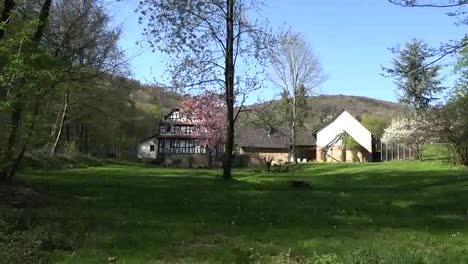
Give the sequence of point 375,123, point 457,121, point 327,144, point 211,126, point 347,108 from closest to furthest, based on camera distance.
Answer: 1. point 457,121
2. point 211,126
3. point 327,144
4. point 375,123
5. point 347,108

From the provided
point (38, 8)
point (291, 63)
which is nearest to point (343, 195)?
point (38, 8)

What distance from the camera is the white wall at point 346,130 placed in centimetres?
8225

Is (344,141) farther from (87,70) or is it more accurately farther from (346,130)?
(87,70)

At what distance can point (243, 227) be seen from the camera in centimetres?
1159

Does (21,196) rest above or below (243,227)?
above

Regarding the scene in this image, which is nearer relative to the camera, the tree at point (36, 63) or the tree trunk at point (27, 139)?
the tree at point (36, 63)

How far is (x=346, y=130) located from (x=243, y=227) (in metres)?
73.8

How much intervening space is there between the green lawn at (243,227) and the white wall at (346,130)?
209ft

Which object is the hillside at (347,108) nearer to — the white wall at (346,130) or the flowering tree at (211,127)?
the white wall at (346,130)

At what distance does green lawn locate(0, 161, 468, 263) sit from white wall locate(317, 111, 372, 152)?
63.8 metres

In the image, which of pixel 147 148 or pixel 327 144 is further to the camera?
pixel 147 148

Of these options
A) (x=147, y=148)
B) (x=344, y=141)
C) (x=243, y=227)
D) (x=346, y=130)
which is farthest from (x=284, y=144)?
(x=243, y=227)

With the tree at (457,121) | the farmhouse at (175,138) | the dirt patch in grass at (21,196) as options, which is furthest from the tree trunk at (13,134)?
the farmhouse at (175,138)

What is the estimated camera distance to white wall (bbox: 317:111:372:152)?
8225 cm
